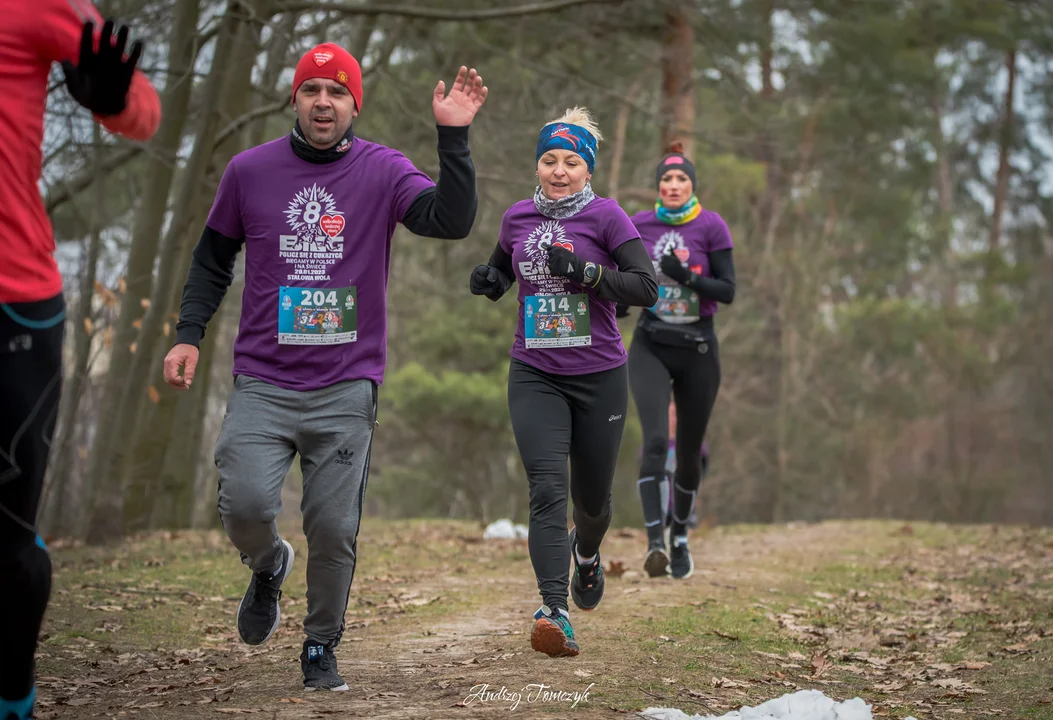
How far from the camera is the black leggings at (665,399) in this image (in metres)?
7.85

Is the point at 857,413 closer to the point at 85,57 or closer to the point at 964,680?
the point at 964,680

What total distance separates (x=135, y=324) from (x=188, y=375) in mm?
7208

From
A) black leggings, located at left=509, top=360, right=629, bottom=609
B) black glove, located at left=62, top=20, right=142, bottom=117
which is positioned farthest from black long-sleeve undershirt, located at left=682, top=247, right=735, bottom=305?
black glove, located at left=62, top=20, right=142, bottom=117

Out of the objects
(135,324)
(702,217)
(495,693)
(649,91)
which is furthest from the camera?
(649,91)

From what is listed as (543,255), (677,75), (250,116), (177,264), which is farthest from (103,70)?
(677,75)

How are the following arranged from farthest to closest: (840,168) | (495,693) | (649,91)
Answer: (840,168) → (649,91) → (495,693)

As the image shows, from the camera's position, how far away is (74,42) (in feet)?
11.9

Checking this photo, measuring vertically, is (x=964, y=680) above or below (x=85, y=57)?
below

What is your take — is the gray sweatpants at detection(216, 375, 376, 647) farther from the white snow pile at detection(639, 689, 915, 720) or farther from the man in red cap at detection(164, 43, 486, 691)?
the white snow pile at detection(639, 689, 915, 720)

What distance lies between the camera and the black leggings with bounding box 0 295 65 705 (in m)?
3.54

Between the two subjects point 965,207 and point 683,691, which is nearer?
point 683,691

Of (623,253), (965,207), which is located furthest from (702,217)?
(965,207)

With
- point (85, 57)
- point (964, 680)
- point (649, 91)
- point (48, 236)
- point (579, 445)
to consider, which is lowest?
point (964, 680)

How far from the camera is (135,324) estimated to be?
11.4 metres
